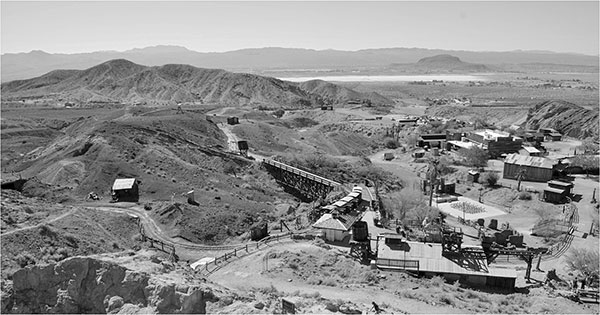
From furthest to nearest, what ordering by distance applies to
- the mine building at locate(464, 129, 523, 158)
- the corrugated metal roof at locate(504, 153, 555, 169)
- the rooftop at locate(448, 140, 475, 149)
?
the rooftop at locate(448, 140, 475, 149), the mine building at locate(464, 129, 523, 158), the corrugated metal roof at locate(504, 153, 555, 169)

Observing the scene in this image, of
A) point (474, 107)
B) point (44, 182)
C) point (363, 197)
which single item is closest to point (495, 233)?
point (363, 197)

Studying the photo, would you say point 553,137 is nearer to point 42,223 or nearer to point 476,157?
point 476,157

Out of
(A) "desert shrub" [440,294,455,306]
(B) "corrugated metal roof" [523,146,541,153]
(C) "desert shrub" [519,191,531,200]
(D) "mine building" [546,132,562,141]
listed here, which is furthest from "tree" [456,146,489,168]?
(A) "desert shrub" [440,294,455,306]

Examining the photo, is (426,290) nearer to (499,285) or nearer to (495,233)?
(499,285)

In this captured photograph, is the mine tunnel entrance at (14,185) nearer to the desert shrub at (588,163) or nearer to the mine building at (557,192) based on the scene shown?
the mine building at (557,192)

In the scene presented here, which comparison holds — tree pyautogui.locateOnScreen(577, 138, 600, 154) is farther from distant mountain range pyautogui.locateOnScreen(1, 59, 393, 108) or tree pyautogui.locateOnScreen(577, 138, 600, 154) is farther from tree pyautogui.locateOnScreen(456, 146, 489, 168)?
distant mountain range pyautogui.locateOnScreen(1, 59, 393, 108)

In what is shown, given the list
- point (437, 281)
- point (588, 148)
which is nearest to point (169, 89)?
point (588, 148)

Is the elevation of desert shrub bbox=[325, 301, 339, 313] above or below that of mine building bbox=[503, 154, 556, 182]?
above
